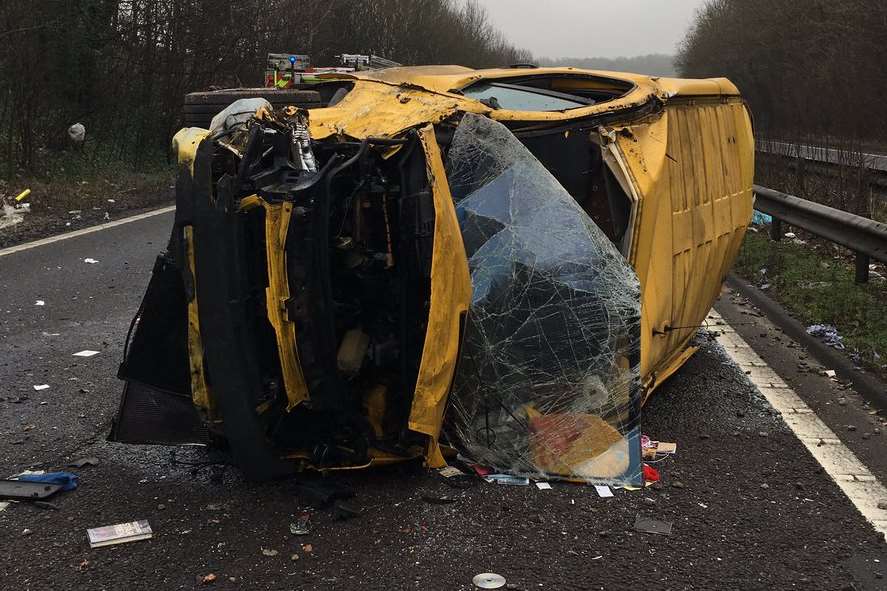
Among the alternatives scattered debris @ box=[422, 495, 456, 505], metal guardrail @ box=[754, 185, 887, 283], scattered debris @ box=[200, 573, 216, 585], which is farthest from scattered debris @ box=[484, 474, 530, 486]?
metal guardrail @ box=[754, 185, 887, 283]

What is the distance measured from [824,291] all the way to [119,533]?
5720mm

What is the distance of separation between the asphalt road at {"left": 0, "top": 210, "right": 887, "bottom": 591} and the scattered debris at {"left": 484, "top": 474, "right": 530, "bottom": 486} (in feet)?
0.20

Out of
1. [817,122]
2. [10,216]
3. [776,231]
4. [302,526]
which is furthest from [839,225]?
[817,122]

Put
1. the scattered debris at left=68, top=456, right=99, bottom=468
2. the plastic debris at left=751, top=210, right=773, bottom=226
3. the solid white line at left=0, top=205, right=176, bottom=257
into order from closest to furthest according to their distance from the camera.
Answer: the scattered debris at left=68, top=456, right=99, bottom=468, the solid white line at left=0, top=205, right=176, bottom=257, the plastic debris at left=751, top=210, right=773, bottom=226

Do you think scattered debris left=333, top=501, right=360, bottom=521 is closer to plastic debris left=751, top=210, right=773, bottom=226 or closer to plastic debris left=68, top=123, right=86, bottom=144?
plastic debris left=751, top=210, right=773, bottom=226

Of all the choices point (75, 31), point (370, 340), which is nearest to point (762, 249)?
point (370, 340)

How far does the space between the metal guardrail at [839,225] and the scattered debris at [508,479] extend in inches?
152

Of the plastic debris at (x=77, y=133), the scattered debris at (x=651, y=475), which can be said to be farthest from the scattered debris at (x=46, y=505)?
the plastic debris at (x=77, y=133)

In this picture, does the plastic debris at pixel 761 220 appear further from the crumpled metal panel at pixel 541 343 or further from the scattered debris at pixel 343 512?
the scattered debris at pixel 343 512

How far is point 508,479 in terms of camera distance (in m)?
3.63

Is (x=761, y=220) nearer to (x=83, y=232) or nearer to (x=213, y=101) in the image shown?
(x=213, y=101)

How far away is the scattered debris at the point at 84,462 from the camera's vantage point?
3740 millimetres

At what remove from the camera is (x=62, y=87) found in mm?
16391

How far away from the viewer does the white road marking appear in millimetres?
3523
